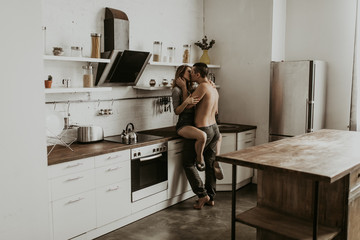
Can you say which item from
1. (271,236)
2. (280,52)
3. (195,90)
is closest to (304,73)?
(280,52)

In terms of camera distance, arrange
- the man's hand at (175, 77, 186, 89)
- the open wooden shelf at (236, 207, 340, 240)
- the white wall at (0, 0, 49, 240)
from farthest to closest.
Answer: the man's hand at (175, 77, 186, 89)
the open wooden shelf at (236, 207, 340, 240)
the white wall at (0, 0, 49, 240)

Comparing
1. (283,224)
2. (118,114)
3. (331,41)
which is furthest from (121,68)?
(331,41)

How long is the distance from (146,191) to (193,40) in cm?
283

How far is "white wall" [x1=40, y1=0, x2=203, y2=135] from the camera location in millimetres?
3982

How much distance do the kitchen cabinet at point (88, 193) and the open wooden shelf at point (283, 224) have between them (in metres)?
1.44

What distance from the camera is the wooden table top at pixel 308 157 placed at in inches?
95.8

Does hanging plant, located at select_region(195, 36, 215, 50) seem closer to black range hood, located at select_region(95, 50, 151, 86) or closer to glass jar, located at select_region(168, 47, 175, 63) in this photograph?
glass jar, located at select_region(168, 47, 175, 63)

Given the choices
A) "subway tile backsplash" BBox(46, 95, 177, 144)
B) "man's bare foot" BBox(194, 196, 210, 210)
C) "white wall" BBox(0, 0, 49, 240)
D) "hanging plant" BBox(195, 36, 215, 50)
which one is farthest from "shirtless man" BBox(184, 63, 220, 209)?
"white wall" BBox(0, 0, 49, 240)

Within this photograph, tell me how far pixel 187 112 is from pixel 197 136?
0.35m

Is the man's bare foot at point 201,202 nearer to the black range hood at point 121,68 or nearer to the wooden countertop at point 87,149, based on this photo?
the wooden countertop at point 87,149

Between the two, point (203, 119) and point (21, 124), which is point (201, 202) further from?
point (21, 124)

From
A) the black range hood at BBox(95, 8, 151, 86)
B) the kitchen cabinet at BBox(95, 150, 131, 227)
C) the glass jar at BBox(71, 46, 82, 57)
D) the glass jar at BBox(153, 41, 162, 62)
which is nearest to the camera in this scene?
the kitchen cabinet at BBox(95, 150, 131, 227)

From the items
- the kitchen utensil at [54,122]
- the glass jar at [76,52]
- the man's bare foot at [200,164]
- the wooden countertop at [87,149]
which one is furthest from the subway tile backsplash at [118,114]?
the man's bare foot at [200,164]

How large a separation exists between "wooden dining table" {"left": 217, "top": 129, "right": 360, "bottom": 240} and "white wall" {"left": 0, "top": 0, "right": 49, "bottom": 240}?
1.47m
